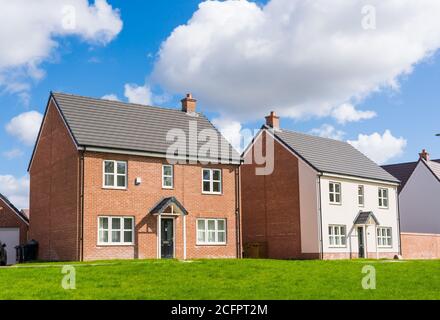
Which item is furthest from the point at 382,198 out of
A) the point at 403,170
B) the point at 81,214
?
the point at 81,214

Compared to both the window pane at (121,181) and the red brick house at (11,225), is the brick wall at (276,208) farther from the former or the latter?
the red brick house at (11,225)

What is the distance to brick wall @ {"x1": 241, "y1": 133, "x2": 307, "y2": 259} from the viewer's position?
40.9 metres

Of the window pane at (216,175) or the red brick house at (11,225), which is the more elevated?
the window pane at (216,175)

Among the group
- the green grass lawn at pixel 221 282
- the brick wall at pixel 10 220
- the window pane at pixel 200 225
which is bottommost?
the green grass lawn at pixel 221 282

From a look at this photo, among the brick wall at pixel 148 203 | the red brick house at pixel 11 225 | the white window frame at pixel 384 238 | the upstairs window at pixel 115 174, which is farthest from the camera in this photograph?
the white window frame at pixel 384 238

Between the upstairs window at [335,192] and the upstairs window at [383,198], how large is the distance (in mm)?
5583

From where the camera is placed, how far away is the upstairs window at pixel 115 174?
107 feet

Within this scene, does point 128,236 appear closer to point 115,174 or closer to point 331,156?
point 115,174

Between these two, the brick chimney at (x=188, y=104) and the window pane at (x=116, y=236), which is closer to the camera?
the window pane at (x=116, y=236)

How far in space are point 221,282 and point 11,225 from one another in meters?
25.8

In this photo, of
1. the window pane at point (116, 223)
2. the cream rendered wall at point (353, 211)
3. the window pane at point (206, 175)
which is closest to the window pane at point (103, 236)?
the window pane at point (116, 223)

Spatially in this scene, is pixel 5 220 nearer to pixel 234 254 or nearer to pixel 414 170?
pixel 234 254
